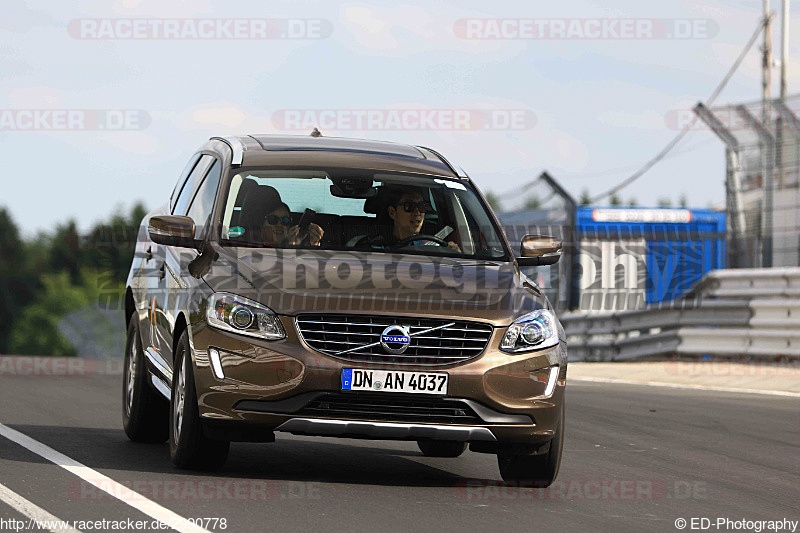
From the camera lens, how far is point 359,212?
8.82 metres

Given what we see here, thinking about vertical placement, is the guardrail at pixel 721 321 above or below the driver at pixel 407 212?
below

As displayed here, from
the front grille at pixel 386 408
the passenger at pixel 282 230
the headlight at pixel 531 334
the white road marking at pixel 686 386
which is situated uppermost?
the passenger at pixel 282 230

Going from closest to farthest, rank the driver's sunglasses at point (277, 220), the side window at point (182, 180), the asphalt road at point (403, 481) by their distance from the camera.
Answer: the asphalt road at point (403, 481)
the driver's sunglasses at point (277, 220)
the side window at point (182, 180)

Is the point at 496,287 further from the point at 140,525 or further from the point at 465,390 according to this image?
the point at 140,525

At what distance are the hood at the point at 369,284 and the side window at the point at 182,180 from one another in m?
2.11

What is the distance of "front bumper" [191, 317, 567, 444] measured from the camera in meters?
7.23

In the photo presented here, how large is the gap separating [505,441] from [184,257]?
2267mm

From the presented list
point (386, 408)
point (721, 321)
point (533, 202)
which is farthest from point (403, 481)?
point (533, 202)

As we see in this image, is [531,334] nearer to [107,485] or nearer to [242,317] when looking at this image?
[242,317]

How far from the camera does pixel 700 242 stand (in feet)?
87.1

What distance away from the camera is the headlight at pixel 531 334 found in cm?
747

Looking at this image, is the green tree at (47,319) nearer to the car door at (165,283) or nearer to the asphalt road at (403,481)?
the asphalt road at (403,481)

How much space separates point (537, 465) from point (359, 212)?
6.40ft

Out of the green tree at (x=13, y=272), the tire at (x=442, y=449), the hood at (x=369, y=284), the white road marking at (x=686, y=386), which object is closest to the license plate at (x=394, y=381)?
the hood at (x=369, y=284)
